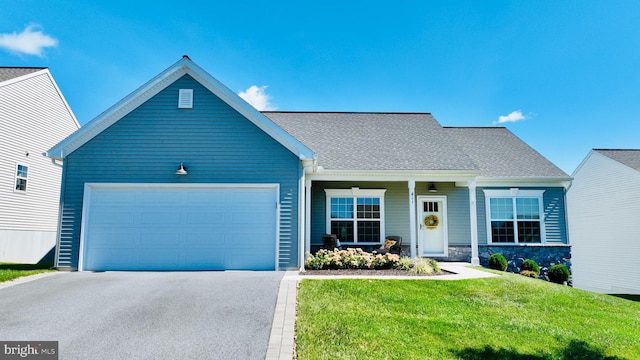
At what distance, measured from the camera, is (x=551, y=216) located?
14.9m

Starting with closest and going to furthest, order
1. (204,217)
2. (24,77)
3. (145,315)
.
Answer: (145,315)
(204,217)
(24,77)

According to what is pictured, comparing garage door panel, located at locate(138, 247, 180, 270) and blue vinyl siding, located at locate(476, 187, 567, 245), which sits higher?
blue vinyl siding, located at locate(476, 187, 567, 245)

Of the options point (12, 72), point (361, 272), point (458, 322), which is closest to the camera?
point (458, 322)

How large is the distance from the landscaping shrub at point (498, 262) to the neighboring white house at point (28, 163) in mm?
18708

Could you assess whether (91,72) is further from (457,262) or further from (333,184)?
(457,262)

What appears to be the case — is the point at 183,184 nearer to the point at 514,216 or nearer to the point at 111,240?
the point at 111,240

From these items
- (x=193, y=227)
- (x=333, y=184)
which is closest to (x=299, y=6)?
(x=333, y=184)

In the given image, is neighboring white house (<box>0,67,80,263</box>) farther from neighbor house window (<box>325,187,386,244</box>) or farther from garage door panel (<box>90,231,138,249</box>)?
neighbor house window (<box>325,187,386,244</box>)

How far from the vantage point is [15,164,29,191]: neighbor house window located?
16.3m

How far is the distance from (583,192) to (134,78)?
2251cm

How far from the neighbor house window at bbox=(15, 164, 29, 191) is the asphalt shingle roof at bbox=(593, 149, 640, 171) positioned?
2748cm

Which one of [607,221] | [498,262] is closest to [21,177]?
[498,262]

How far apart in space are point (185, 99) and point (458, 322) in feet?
29.6

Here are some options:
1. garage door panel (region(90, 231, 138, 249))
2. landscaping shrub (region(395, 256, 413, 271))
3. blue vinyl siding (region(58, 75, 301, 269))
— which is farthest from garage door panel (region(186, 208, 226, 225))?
landscaping shrub (region(395, 256, 413, 271))
